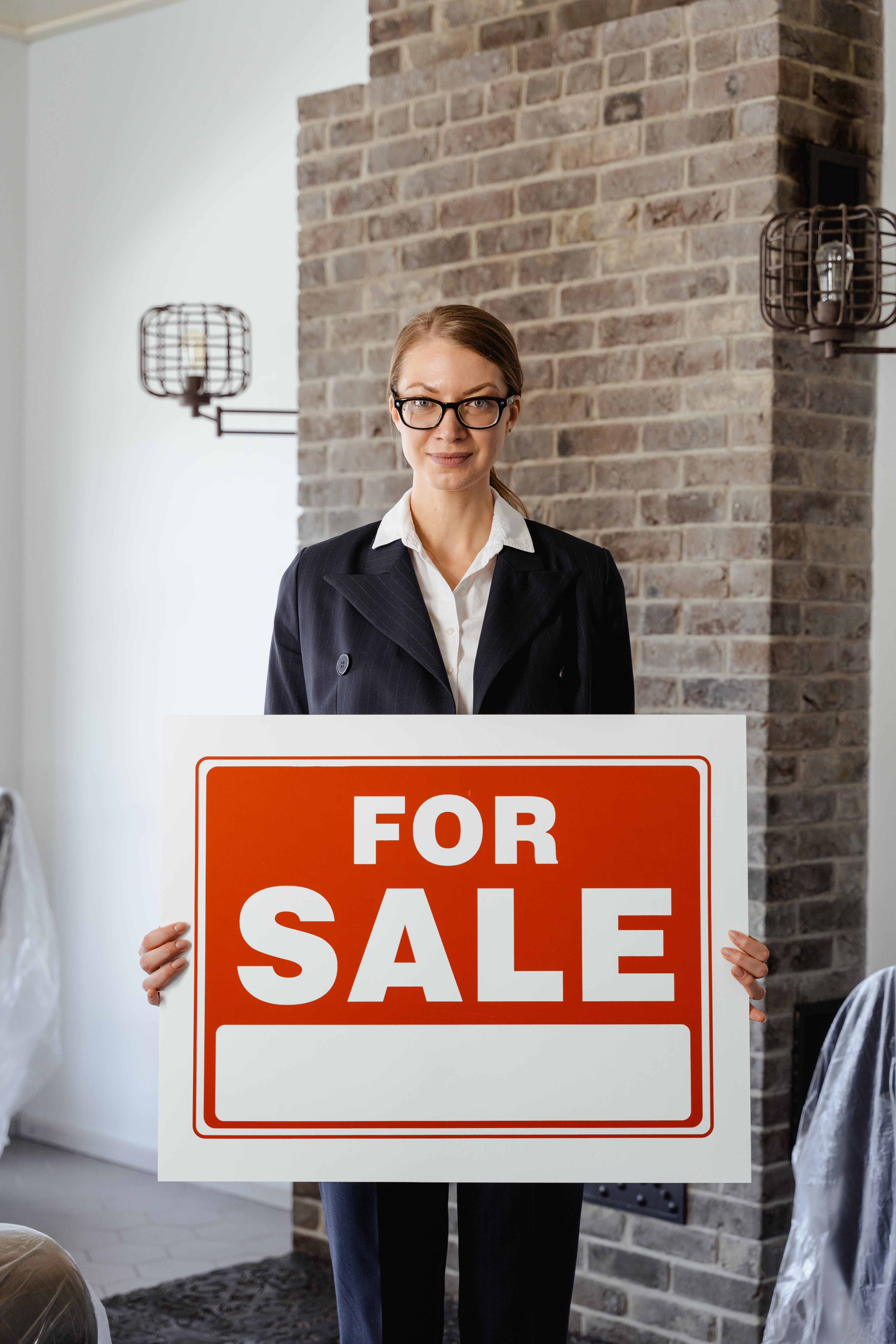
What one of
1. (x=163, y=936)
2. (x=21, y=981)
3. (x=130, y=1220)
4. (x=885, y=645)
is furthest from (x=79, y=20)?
(x=163, y=936)

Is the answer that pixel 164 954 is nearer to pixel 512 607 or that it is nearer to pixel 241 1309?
pixel 512 607

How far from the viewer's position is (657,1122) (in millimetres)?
1720

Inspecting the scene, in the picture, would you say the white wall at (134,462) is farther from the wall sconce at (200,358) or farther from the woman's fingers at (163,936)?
the woman's fingers at (163,936)

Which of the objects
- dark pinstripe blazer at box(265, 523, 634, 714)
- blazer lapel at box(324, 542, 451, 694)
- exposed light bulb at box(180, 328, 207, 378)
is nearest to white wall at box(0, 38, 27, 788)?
exposed light bulb at box(180, 328, 207, 378)

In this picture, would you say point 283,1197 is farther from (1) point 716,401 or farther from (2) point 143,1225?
(1) point 716,401

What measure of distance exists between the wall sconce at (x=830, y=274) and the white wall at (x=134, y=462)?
5.49 feet

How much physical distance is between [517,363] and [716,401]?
4.31 feet

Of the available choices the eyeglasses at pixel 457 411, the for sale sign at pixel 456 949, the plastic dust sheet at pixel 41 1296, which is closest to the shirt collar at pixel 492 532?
the eyeglasses at pixel 457 411

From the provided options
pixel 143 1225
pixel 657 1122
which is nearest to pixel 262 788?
pixel 657 1122

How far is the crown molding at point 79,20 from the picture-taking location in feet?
15.6

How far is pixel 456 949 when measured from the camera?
174 cm

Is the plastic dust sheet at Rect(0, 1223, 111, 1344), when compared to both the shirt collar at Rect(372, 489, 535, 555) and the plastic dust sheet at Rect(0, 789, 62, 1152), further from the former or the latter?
the plastic dust sheet at Rect(0, 789, 62, 1152)

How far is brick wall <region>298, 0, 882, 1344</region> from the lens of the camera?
9.96 ft

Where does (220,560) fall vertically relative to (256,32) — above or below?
below
